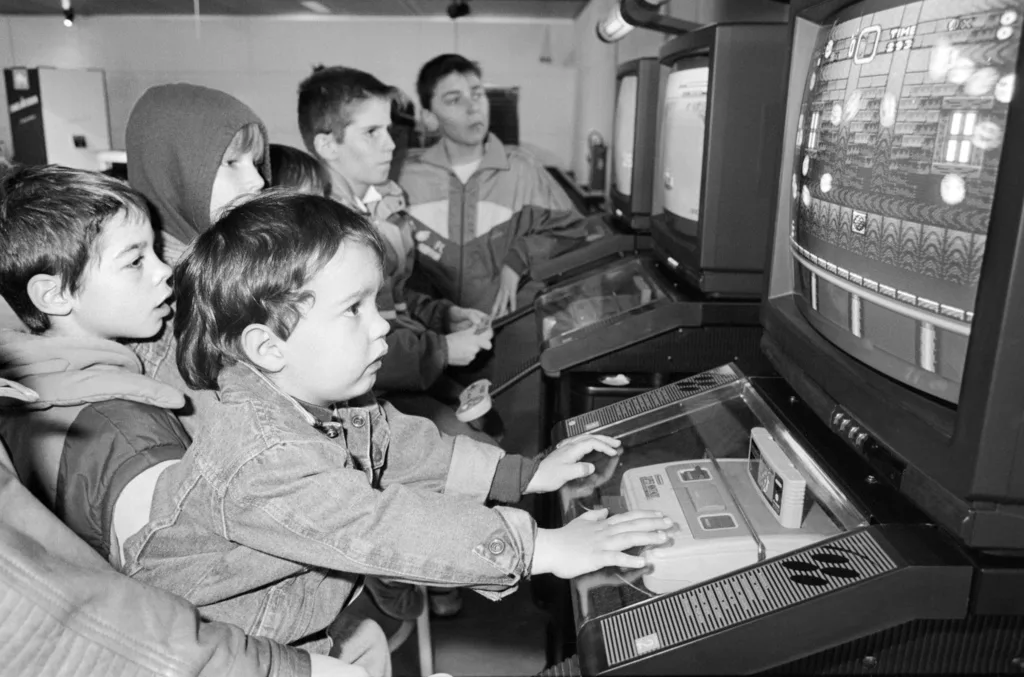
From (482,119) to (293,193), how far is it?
2002mm

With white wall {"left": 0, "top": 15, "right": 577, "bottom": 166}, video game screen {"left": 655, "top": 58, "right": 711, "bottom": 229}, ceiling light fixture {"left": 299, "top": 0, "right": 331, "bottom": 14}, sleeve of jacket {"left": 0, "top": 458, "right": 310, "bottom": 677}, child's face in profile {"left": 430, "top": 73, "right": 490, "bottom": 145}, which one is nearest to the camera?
sleeve of jacket {"left": 0, "top": 458, "right": 310, "bottom": 677}

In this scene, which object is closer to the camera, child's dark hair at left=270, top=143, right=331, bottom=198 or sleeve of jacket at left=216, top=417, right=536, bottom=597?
sleeve of jacket at left=216, top=417, right=536, bottom=597

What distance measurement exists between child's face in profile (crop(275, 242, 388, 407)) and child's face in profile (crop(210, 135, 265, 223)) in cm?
49

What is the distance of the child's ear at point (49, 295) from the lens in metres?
1.16

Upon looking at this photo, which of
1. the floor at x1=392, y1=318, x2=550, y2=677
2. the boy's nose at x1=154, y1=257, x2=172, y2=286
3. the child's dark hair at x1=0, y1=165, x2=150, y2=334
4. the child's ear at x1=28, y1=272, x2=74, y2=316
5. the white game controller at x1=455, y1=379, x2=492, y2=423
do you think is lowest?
the floor at x1=392, y1=318, x2=550, y2=677

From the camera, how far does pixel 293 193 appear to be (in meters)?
1.15

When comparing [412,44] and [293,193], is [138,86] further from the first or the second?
[293,193]

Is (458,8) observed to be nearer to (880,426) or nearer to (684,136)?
(684,136)

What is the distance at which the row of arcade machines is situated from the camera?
25.4 inches

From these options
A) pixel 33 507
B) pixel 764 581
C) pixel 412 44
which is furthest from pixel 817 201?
pixel 412 44

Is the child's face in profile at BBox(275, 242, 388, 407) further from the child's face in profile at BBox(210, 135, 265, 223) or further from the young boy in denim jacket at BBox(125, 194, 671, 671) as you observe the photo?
the child's face in profile at BBox(210, 135, 265, 223)

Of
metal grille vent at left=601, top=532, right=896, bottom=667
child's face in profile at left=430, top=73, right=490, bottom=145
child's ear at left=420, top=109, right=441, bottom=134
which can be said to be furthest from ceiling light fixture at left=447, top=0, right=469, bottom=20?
metal grille vent at left=601, top=532, right=896, bottom=667

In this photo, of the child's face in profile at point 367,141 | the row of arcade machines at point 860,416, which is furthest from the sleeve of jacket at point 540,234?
the row of arcade machines at point 860,416

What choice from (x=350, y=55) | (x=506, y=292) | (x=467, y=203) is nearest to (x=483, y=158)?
(x=467, y=203)
